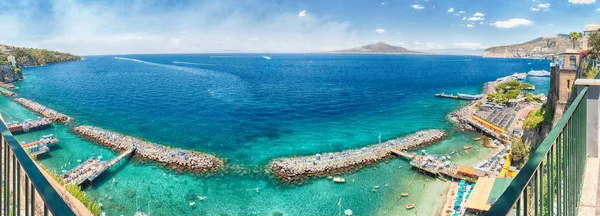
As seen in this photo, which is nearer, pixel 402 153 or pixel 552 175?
pixel 552 175

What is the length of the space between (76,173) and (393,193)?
22.9m

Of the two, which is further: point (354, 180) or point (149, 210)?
point (354, 180)

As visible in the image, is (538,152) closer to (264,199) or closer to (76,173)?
(264,199)

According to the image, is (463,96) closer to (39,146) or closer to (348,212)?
(348,212)

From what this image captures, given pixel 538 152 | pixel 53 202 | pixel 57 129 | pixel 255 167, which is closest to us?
pixel 53 202

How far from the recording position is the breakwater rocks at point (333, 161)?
25.4 metres

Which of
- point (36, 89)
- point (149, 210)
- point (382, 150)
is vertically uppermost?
point (36, 89)

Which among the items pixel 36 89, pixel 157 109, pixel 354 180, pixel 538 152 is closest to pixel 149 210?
pixel 354 180

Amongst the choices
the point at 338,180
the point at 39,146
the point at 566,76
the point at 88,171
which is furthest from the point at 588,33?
the point at 39,146

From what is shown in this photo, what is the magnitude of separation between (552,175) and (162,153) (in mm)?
29330

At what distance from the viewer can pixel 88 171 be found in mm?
24344

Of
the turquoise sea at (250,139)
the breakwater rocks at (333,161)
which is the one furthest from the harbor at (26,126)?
the breakwater rocks at (333,161)

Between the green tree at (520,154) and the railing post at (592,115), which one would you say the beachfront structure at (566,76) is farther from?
the railing post at (592,115)

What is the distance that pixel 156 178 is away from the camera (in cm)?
2480
